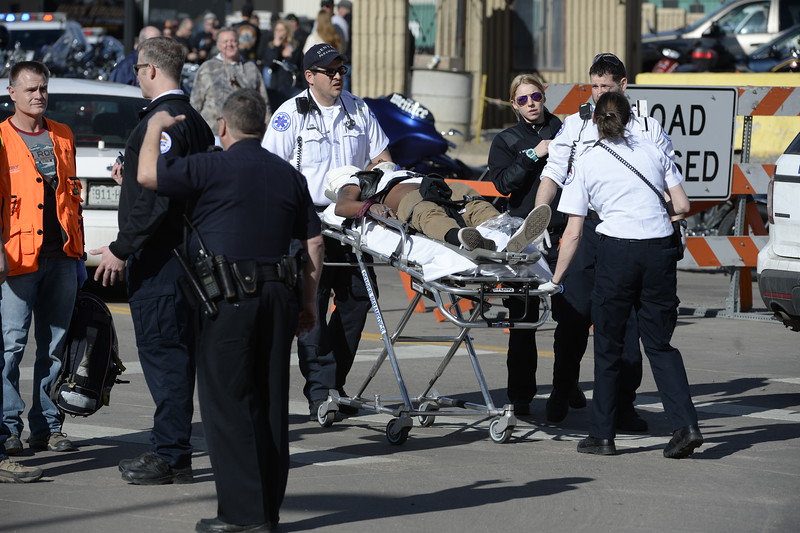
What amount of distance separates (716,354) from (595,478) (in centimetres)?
439

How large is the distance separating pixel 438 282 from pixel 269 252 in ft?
5.38

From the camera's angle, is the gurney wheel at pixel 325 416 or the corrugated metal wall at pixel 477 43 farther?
the corrugated metal wall at pixel 477 43

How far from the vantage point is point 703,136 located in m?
12.4

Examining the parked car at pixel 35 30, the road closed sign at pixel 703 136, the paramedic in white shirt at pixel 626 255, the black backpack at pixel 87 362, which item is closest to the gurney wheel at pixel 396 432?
the paramedic in white shirt at pixel 626 255

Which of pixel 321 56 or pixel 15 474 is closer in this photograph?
pixel 15 474

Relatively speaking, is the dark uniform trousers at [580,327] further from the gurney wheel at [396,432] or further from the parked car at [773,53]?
the parked car at [773,53]

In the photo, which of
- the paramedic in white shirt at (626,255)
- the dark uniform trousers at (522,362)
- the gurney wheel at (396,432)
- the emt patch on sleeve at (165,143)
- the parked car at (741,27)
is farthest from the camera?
the parked car at (741,27)

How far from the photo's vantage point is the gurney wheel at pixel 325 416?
810cm

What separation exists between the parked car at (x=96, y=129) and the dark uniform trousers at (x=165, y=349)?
543cm

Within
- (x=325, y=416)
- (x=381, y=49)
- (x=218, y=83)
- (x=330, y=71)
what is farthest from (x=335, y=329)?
(x=381, y=49)

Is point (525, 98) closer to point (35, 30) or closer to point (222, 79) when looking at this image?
point (222, 79)

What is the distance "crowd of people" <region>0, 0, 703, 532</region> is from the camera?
5.82 metres

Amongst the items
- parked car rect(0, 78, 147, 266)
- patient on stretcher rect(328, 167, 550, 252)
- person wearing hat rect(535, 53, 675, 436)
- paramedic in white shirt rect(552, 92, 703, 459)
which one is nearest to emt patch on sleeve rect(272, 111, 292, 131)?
patient on stretcher rect(328, 167, 550, 252)

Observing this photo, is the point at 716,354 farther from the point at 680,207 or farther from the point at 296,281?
the point at 296,281
